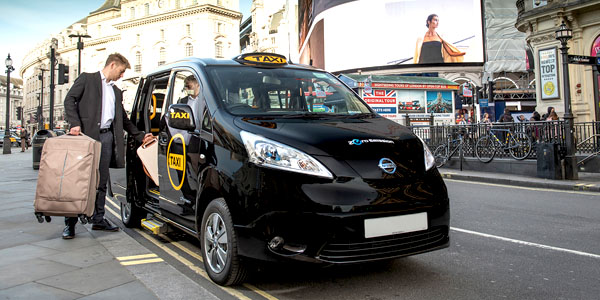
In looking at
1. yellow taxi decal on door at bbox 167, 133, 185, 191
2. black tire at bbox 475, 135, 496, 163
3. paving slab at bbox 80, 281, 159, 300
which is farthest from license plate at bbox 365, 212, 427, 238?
black tire at bbox 475, 135, 496, 163

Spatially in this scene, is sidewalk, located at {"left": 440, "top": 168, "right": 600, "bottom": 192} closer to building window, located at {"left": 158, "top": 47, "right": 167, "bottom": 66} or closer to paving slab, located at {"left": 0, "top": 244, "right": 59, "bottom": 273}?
paving slab, located at {"left": 0, "top": 244, "right": 59, "bottom": 273}

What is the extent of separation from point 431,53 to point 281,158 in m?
55.7

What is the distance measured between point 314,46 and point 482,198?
6084cm

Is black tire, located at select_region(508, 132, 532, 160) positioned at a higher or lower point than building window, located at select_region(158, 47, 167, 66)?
lower

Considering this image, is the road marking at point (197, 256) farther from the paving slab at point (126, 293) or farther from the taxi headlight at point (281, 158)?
the taxi headlight at point (281, 158)

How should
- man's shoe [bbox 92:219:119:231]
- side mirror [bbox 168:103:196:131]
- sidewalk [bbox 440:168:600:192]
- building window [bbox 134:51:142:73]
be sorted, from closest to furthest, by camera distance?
side mirror [bbox 168:103:196:131], man's shoe [bbox 92:219:119:231], sidewalk [bbox 440:168:600:192], building window [bbox 134:51:142:73]

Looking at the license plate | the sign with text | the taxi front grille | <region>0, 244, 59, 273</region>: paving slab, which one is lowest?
<region>0, 244, 59, 273</region>: paving slab

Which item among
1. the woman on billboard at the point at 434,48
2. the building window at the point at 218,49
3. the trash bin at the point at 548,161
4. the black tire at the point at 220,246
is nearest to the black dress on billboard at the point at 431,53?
the woman on billboard at the point at 434,48

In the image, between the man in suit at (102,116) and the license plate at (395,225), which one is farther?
the man in suit at (102,116)

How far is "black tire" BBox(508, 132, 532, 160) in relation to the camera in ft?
41.5

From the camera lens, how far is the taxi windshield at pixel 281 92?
4.01 meters

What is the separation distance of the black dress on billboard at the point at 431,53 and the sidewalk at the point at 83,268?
5366 centimetres

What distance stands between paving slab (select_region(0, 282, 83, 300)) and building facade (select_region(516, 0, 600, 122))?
17.7 meters

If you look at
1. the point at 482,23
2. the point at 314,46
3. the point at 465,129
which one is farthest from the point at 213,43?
the point at 465,129
